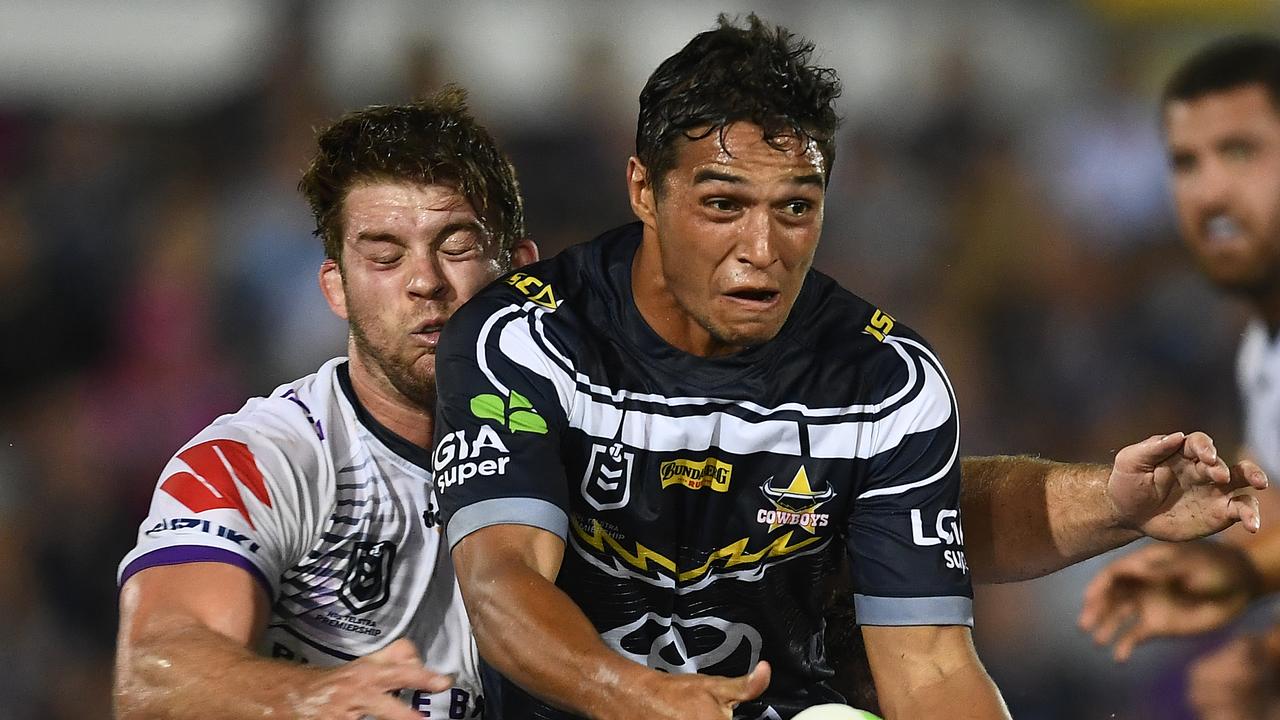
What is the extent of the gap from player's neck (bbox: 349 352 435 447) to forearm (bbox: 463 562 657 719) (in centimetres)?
84

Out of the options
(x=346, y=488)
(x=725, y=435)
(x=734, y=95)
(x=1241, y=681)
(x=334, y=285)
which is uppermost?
(x=734, y=95)

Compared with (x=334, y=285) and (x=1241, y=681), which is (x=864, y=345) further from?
(x=1241, y=681)

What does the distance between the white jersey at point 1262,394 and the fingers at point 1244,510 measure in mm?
2324

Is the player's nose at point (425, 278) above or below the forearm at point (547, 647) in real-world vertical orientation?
above

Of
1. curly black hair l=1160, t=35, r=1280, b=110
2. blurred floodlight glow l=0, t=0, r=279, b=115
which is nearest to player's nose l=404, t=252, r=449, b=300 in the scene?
blurred floodlight glow l=0, t=0, r=279, b=115

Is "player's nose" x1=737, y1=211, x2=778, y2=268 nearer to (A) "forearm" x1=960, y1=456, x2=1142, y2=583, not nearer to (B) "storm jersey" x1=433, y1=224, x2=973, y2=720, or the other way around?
(B) "storm jersey" x1=433, y1=224, x2=973, y2=720

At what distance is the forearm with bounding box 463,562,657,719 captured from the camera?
231 cm

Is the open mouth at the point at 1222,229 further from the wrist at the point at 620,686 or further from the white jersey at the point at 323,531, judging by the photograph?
the wrist at the point at 620,686

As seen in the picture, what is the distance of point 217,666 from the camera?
2.81m

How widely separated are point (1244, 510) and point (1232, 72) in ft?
11.0

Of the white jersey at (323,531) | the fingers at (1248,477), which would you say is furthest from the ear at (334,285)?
the fingers at (1248,477)

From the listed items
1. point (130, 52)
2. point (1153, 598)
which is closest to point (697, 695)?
point (1153, 598)

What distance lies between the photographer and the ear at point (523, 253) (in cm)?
363

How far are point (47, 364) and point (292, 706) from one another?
12.3 ft
